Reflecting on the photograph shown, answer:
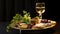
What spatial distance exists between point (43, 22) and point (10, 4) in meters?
1.31

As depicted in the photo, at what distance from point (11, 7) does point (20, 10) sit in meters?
→ 0.16

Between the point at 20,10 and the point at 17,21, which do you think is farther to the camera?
the point at 20,10

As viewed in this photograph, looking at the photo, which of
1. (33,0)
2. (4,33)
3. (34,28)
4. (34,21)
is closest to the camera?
(34,28)

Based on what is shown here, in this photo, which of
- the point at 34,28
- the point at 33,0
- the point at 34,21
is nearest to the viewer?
the point at 34,28

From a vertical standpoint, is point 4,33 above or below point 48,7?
below

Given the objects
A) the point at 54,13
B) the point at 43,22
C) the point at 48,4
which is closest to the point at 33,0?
the point at 48,4

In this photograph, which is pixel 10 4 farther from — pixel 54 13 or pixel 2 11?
pixel 54 13

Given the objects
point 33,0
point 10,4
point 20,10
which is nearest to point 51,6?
point 33,0

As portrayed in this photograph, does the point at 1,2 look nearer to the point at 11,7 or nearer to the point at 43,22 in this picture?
the point at 11,7

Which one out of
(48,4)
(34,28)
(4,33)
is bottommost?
(4,33)

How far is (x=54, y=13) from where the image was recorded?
2.69m

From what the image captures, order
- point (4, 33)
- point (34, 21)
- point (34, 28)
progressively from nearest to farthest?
point (34, 28), point (34, 21), point (4, 33)

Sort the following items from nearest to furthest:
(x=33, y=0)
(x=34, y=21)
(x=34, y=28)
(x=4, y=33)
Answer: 1. (x=34, y=28)
2. (x=34, y=21)
3. (x=4, y=33)
4. (x=33, y=0)

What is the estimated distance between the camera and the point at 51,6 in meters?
2.65
